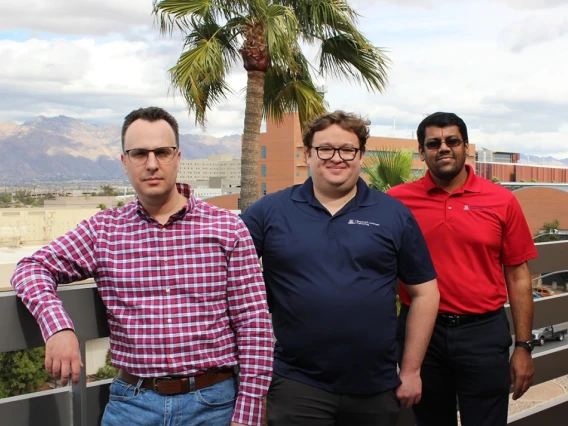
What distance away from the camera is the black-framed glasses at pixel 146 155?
5.82 feet

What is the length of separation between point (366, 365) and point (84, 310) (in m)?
0.85

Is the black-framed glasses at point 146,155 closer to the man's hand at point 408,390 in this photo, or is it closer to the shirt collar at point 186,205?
the shirt collar at point 186,205

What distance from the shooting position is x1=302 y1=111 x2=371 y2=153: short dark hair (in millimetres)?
2137

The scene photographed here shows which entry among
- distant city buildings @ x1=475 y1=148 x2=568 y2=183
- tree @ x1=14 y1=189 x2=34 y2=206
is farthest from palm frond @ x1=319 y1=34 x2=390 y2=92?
tree @ x1=14 y1=189 x2=34 y2=206

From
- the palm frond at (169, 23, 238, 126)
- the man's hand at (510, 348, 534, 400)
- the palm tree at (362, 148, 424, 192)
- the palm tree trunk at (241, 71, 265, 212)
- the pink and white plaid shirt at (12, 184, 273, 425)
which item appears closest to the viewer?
the pink and white plaid shirt at (12, 184, 273, 425)

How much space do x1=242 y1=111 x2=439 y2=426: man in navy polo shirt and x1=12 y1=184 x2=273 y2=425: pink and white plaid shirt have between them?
0.24 meters

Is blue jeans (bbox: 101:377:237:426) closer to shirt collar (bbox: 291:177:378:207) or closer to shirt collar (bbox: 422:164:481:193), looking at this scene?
shirt collar (bbox: 291:177:378:207)

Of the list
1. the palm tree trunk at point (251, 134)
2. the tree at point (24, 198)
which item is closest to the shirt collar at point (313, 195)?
the palm tree trunk at point (251, 134)

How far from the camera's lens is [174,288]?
173 cm

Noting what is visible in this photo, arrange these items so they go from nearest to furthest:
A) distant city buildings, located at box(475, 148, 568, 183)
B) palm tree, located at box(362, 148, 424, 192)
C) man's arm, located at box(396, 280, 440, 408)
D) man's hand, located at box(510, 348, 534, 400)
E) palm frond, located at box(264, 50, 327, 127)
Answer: man's arm, located at box(396, 280, 440, 408)
man's hand, located at box(510, 348, 534, 400)
palm tree, located at box(362, 148, 424, 192)
palm frond, located at box(264, 50, 327, 127)
distant city buildings, located at box(475, 148, 568, 183)

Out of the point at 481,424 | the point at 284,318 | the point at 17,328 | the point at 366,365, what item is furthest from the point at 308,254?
the point at 481,424

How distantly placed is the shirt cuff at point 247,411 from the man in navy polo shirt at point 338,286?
11.5 inches

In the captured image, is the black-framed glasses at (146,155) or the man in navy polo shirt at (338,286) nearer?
the black-framed glasses at (146,155)

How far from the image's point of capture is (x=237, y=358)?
1.81m
